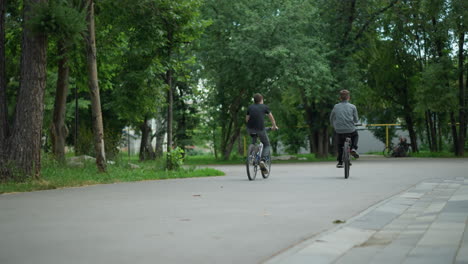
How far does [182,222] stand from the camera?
23.5 feet

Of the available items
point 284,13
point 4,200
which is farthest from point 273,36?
point 4,200

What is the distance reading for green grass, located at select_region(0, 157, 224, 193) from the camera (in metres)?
12.0

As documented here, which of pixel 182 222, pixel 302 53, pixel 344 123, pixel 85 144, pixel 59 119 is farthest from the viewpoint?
pixel 302 53

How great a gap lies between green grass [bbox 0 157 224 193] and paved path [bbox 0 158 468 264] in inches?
26.5

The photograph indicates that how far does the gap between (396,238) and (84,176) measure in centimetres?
1009

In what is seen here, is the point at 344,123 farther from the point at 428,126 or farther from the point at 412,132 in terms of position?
the point at 412,132

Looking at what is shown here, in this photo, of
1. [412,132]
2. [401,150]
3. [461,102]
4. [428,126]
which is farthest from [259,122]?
[412,132]

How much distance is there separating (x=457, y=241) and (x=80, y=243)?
3.35 meters

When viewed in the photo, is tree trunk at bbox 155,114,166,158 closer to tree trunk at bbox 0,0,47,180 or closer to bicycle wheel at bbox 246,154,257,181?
bicycle wheel at bbox 246,154,257,181

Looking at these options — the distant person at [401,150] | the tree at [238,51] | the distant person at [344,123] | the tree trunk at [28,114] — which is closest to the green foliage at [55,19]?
the tree trunk at [28,114]

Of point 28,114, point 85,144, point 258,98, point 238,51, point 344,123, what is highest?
point 238,51

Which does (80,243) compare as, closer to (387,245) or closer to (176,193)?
(387,245)

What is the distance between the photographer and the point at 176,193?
36.6ft

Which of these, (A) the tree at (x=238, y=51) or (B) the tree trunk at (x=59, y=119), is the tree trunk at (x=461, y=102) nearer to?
(A) the tree at (x=238, y=51)
